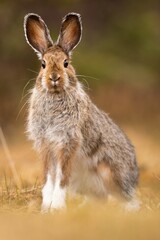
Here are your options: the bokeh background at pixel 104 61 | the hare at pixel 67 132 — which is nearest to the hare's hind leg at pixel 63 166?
the hare at pixel 67 132

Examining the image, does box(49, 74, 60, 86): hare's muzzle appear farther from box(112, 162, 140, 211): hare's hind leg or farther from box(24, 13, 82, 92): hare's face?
box(112, 162, 140, 211): hare's hind leg

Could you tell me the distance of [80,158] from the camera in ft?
24.0

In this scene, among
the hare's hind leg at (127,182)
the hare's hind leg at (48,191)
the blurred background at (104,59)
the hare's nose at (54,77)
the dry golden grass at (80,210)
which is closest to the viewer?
the dry golden grass at (80,210)

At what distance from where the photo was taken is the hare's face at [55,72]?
22.9 ft

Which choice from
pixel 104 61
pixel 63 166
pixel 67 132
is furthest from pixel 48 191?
pixel 104 61

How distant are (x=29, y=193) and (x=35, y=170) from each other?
2771 mm

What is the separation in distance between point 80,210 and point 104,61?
11.4 metres

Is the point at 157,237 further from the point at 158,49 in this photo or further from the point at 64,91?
the point at 158,49

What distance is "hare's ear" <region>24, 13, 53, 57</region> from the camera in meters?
7.36

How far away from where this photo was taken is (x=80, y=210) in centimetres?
546

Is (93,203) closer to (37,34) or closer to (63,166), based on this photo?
(63,166)

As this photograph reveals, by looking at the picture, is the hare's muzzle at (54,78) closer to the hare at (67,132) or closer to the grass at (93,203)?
the hare at (67,132)

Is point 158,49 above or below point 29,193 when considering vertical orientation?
above

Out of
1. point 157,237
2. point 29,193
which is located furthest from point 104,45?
point 157,237
